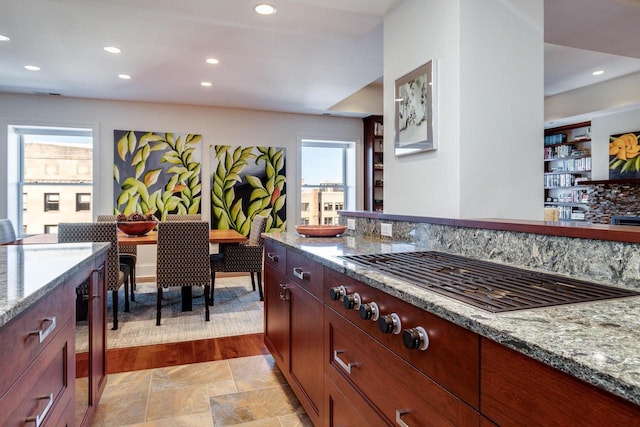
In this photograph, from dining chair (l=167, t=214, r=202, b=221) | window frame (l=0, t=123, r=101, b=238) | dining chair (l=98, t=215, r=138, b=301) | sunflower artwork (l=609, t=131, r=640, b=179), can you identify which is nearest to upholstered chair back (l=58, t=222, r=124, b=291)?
dining chair (l=98, t=215, r=138, b=301)

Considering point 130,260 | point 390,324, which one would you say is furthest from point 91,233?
point 390,324

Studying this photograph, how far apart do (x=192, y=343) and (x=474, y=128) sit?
2.58m

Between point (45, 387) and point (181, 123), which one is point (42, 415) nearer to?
Result: point (45, 387)

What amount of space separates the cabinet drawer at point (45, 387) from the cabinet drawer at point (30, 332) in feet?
0.09

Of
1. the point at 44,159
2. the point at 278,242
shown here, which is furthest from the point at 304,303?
the point at 44,159

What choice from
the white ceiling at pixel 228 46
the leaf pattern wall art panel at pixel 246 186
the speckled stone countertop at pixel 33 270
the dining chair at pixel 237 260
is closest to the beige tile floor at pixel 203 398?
the speckled stone countertop at pixel 33 270

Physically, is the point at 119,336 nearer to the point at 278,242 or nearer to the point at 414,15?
the point at 278,242

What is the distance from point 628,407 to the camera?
1.74 feet

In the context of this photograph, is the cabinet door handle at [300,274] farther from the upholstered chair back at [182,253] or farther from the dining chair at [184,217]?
the dining chair at [184,217]

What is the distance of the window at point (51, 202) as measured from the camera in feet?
18.3

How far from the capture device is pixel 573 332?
28.3 inches

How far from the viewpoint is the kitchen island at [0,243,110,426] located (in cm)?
94

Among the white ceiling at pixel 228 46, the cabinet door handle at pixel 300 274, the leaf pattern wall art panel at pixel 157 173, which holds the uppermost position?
the white ceiling at pixel 228 46

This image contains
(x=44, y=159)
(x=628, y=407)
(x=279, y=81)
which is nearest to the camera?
(x=628, y=407)
